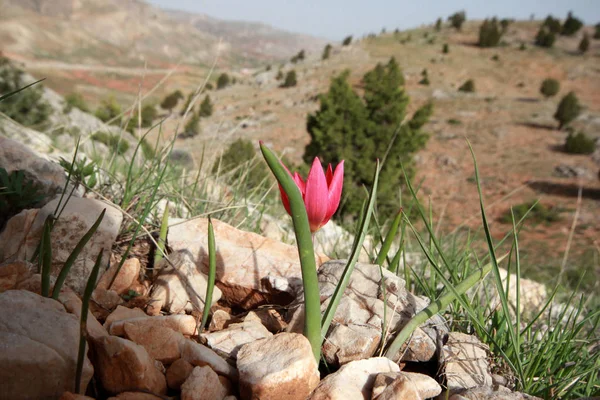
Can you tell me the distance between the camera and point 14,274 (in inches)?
42.8

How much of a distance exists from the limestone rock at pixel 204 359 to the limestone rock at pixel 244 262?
1.20ft

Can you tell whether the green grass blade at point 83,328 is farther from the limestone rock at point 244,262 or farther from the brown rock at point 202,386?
the limestone rock at point 244,262

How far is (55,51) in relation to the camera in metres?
71.0

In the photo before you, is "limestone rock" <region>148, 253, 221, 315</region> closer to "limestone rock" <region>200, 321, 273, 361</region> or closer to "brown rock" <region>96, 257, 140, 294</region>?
"brown rock" <region>96, 257, 140, 294</region>

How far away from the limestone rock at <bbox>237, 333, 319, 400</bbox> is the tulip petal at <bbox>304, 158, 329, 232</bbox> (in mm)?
302

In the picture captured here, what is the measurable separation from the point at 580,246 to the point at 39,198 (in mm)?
14200

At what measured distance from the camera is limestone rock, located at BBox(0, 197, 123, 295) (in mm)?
1270

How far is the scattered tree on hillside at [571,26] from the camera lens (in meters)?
40.6

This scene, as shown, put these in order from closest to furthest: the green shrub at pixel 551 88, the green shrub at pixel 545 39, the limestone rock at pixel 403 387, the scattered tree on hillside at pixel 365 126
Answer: the limestone rock at pixel 403 387
the scattered tree on hillside at pixel 365 126
the green shrub at pixel 551 88
the green shrub at pixel 545 39

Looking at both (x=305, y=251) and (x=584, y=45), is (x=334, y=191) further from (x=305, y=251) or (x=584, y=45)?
(x=584, y=45)

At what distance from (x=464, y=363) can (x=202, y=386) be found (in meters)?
0.68

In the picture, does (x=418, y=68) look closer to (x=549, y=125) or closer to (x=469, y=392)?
(x=549, y=125)

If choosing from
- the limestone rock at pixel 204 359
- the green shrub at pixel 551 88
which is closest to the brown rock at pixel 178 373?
the limestone rock at pixel 204 359

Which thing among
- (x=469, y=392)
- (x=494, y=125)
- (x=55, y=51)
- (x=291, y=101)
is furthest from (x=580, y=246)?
(x=55, y=51)
